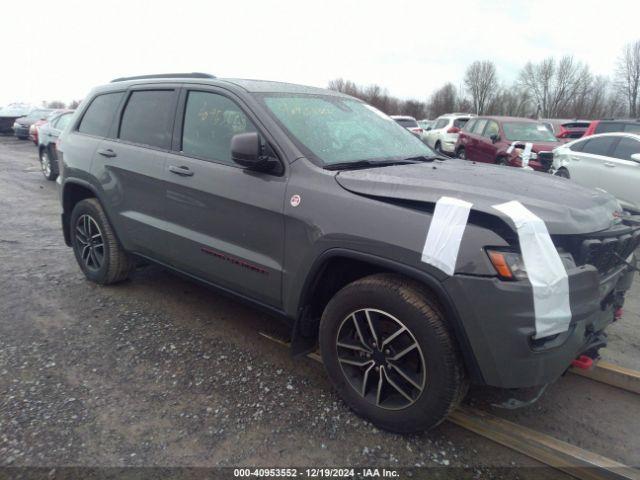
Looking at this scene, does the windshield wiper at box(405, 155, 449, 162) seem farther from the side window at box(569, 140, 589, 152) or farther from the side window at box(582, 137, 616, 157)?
the side window at box(569, 140, 589, 152)

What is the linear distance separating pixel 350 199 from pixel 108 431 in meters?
1.77

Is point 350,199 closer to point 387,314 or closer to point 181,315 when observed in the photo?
point 387,314

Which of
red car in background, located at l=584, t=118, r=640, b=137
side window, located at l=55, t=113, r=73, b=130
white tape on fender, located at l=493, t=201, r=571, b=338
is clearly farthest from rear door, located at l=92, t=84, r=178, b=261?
red car in background, located at l=584, t=118, r=640, b=137

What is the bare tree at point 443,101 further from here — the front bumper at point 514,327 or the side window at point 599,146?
the front bumper at point 514,327

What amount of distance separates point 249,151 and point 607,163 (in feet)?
23.5

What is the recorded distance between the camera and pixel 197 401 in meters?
2.82

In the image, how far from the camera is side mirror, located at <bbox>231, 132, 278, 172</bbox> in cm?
271

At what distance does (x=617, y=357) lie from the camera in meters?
3.42

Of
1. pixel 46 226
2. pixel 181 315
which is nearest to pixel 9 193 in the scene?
pixel 46 226

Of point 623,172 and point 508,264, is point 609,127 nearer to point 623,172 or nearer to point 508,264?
point 623,172

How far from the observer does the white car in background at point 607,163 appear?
7270 mm

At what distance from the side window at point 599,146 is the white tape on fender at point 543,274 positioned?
23.1 feet

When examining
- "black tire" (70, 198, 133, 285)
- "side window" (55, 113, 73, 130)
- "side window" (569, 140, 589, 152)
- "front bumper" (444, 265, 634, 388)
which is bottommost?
"black tire" (70, 198, 133, 285)

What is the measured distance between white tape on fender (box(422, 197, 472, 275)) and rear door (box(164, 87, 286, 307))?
93 cm
